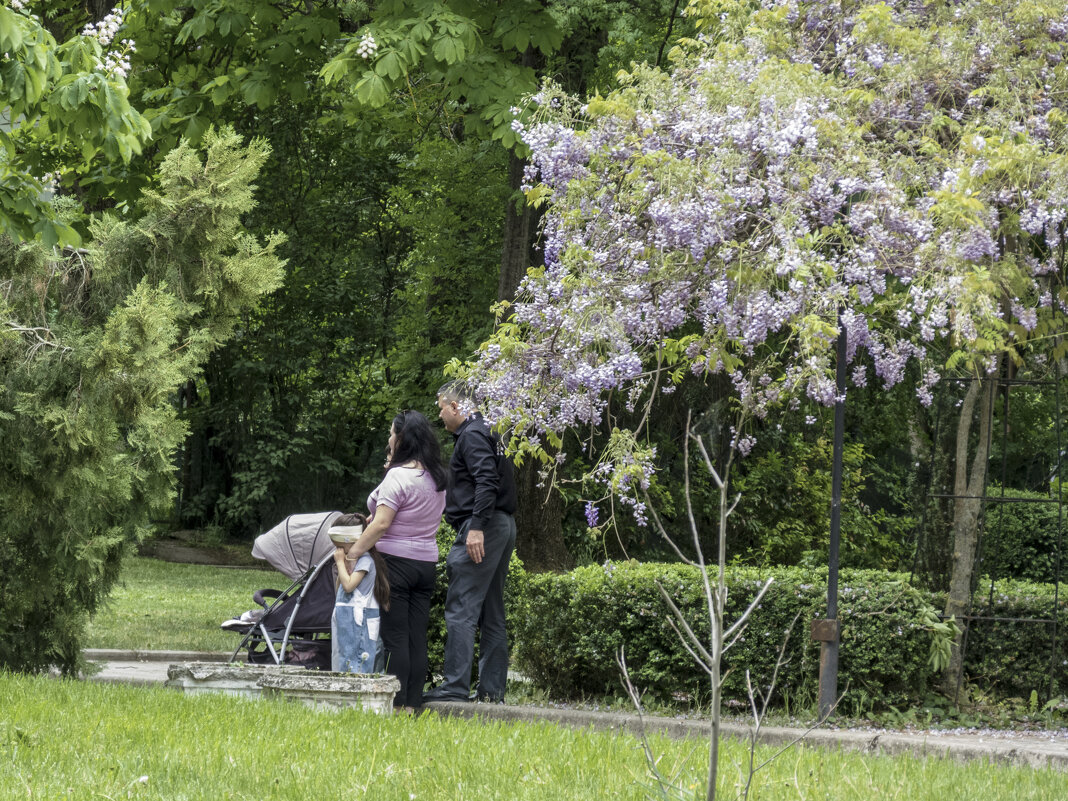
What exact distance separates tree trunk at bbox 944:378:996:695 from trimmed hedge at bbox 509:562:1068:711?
0.23 m

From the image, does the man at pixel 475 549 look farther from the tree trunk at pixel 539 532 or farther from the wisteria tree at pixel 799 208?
the tree trunk at pixel 539 532

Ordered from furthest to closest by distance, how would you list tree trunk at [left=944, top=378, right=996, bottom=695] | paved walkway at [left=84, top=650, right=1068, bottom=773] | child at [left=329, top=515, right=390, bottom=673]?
tree trunk at [left=944, top=378, right=996, bottom=695], child at [left=329, top=515, right=390, bottom=673], paved walkway at [left=84, top=650, right=1068, bottom=773]

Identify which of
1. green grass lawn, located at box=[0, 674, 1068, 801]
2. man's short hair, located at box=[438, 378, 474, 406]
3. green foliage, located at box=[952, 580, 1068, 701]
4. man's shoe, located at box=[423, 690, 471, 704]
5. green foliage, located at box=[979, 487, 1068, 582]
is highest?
man's short hair, located at box=[438, 378, 474, 406]

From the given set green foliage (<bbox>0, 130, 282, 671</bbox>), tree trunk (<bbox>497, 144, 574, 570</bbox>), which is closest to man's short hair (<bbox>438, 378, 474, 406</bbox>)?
green foliage (<bbox>0, 130, 282, 671</bbox>)

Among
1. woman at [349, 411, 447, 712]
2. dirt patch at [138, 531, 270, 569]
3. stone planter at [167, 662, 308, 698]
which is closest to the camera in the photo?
stone planter at [167, 662, 308, 698]

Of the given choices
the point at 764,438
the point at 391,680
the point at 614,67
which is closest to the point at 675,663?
the point at 391,680

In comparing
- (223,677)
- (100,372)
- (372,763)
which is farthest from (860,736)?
(100,372)

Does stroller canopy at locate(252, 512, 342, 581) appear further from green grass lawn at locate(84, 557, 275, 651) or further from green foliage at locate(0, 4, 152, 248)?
green foliage at locate(0, 4, 152, 248)

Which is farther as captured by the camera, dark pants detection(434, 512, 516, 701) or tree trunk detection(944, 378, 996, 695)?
tree trunk detection(944, 378, 996, 695)

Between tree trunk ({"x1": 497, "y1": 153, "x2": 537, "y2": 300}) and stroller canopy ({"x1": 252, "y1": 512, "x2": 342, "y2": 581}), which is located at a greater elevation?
tree trunk ({"x1": 497, "y1": 153, "x2": 537, "y2": 300})

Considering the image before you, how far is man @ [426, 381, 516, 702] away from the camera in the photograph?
7129 mm

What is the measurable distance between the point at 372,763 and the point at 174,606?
38.4ft

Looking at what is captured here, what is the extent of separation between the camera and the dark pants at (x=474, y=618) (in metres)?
7.20

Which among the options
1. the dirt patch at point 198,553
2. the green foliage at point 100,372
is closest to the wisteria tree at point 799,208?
the green foliage at point 100,372
